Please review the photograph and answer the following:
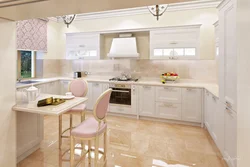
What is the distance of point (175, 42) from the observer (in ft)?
12.1

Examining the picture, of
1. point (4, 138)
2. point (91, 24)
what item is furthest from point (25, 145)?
point (91, 24)

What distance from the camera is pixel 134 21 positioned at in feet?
13.8

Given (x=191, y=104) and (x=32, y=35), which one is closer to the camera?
(x=191, y=104)

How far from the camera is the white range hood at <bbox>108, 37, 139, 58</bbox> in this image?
4086 mm

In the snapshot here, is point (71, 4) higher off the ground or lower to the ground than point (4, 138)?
higher

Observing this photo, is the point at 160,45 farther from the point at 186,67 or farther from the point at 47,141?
the point at 47,141

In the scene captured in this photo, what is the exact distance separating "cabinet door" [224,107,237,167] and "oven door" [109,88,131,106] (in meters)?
2.32

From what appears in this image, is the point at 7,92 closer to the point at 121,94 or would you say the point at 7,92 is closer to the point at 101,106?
the point at 101,106

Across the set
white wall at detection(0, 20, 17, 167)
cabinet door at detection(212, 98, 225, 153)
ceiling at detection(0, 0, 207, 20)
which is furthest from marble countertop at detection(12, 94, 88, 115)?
cabinet door at detection(212, 98, 225, 153)

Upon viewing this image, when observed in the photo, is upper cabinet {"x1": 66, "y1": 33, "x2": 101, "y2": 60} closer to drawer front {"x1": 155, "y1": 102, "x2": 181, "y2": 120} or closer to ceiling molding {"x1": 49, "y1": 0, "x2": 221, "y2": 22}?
ceiling molding {"x1": 49, "y1": 0, "x2": 221, "y2": 22}

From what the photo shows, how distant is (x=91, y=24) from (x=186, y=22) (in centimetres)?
265

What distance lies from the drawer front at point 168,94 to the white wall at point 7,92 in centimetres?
285

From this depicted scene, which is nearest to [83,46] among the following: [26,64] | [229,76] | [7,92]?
[26,64]

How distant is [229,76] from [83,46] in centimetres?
381
